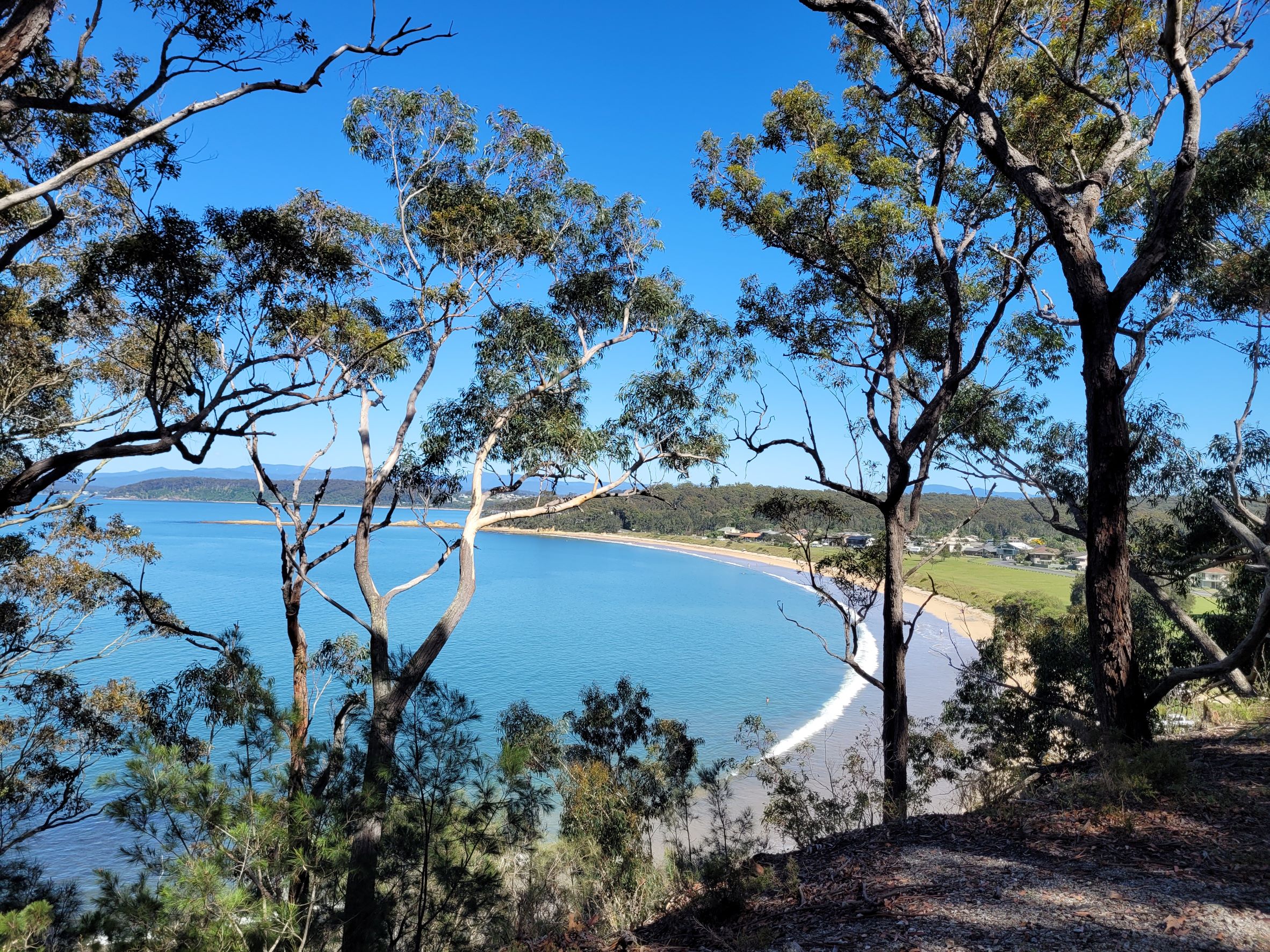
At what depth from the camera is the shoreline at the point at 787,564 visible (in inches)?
1099

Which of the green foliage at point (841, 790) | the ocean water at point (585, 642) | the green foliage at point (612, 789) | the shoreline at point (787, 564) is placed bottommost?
the ocean water at point (585, 642)

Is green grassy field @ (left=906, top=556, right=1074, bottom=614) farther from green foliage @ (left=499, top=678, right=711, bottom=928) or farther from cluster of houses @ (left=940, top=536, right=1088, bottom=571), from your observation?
green foliage @ (left=499, top=678, right=711, bottom=928)

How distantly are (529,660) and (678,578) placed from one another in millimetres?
28562

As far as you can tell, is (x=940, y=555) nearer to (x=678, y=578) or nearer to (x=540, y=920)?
(x=540, y=920)

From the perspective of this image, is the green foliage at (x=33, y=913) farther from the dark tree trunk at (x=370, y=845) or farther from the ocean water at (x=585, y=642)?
the ocean water at (x=585, y=642)

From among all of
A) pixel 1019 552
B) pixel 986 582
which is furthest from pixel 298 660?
pixel 1019 552

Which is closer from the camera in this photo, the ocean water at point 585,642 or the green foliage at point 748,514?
the green foliage at point 748,514

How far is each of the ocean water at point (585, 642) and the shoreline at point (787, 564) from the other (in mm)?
912

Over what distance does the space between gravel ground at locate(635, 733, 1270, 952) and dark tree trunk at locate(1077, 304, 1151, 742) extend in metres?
0.47

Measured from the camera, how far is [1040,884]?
263 cm

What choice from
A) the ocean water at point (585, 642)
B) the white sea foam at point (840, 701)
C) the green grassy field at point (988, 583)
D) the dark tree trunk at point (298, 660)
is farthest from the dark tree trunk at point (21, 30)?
the green grassy field at point (988, 583)

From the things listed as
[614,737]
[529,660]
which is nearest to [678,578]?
[529,660]

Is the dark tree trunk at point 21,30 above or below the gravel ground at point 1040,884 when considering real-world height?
above

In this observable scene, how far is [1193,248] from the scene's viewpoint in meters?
7.81
